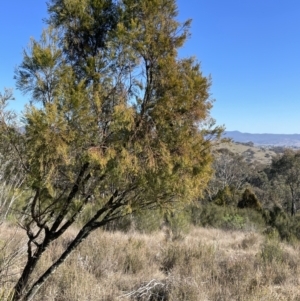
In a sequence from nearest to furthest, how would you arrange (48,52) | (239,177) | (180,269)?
(48,52), (180,269), (239,177)

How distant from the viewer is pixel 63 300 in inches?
183

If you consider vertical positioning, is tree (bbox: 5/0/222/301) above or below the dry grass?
above

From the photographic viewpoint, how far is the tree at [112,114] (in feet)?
10.8

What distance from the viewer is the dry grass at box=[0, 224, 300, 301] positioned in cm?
483

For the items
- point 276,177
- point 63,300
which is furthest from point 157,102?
point 276,177

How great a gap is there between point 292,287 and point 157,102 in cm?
402

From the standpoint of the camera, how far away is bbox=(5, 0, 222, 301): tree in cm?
329

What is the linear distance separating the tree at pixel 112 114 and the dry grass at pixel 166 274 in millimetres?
1046

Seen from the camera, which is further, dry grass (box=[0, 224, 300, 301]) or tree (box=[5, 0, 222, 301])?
dry grass (box=[0, 224, 300, 301])

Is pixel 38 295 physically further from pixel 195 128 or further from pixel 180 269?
pixel 195 128

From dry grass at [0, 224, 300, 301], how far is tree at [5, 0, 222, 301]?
1046 millimetres

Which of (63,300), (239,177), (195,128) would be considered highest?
(195,128)

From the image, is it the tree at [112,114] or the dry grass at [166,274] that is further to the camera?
the dry grass at [166,274]

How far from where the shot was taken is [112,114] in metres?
3.35
